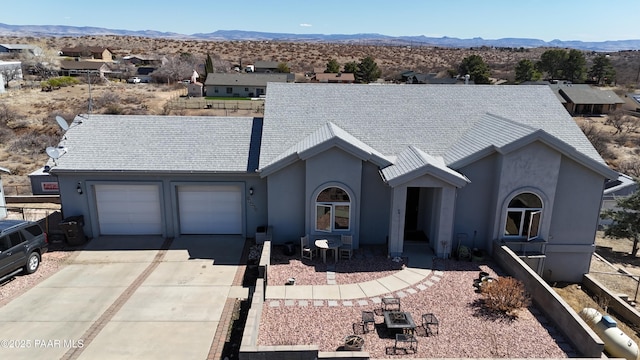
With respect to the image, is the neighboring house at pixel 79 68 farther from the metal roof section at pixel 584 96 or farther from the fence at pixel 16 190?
the metal roof section at pixel 584 96

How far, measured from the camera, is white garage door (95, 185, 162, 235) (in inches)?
752

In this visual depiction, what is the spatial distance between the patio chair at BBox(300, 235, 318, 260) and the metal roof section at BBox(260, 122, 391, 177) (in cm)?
305

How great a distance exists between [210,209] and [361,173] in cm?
718

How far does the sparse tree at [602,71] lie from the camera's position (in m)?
94.6

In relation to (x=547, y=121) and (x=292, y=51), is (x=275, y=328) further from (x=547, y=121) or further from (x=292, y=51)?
(x=292, y=51)

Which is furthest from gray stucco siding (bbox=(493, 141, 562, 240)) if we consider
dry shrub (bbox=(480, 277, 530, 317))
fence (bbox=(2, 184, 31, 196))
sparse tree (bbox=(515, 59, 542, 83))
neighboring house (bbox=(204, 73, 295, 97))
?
sparse tree (bbox=(515, 59, 542, 83))

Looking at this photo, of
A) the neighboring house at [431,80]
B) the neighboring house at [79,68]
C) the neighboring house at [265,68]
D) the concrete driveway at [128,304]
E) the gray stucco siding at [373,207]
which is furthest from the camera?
the neighboring house at [265,68]

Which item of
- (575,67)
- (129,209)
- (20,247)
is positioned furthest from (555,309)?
(575,67)

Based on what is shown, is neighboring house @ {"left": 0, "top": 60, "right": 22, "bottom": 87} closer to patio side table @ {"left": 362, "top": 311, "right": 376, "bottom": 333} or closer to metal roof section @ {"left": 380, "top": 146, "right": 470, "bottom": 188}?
metal roof section @ {"left": 380, "top": 146, "right": 470, "bottom": 188}

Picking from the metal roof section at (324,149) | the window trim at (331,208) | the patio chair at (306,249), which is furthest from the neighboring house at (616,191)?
the patio chair at (306,249)

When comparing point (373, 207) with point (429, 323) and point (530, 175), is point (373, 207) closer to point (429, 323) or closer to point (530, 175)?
point (530, 175)

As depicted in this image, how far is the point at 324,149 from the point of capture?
16.5m

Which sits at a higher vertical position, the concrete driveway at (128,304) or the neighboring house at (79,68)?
the neighboring house at (79,68)

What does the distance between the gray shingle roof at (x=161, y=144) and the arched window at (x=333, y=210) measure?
11.2ft
